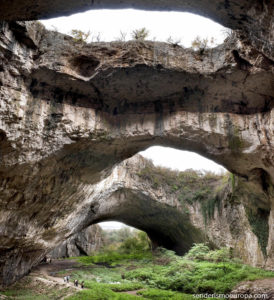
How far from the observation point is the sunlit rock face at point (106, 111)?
7.16 m

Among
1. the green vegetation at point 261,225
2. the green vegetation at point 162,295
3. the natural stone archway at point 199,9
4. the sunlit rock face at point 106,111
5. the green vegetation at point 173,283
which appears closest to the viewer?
the natural stone archway at point 199,9

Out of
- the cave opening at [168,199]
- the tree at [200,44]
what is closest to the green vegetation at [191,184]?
the cave opening at [168,199]

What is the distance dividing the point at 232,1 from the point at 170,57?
3.63m

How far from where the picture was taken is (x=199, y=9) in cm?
447

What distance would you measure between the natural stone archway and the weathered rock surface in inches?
924

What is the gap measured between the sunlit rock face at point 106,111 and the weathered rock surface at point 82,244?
16.3 m

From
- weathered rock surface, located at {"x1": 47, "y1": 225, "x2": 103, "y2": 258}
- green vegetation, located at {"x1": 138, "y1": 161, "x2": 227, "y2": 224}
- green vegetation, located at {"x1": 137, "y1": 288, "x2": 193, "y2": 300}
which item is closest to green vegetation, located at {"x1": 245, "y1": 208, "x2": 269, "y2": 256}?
green vegetation, located at {"x1": 138, "y1": 161, "x2": 227, "y2": 224}

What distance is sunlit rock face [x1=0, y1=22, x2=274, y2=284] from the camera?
716 cm

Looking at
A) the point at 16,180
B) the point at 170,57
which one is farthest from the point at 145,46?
the point at 16,180

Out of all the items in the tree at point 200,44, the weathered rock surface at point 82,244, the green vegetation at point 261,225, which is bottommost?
the weathered rock surface at point 82,244

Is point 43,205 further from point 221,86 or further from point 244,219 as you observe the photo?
point 244,219

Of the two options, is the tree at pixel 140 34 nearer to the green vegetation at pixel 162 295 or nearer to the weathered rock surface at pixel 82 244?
the green vegetation at pixel 162 295

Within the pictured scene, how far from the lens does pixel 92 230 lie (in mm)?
29188

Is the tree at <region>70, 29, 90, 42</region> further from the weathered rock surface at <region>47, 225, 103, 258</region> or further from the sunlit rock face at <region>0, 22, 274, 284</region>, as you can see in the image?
the weathered rock surface at <region>47, 225, 103, 258</region>
